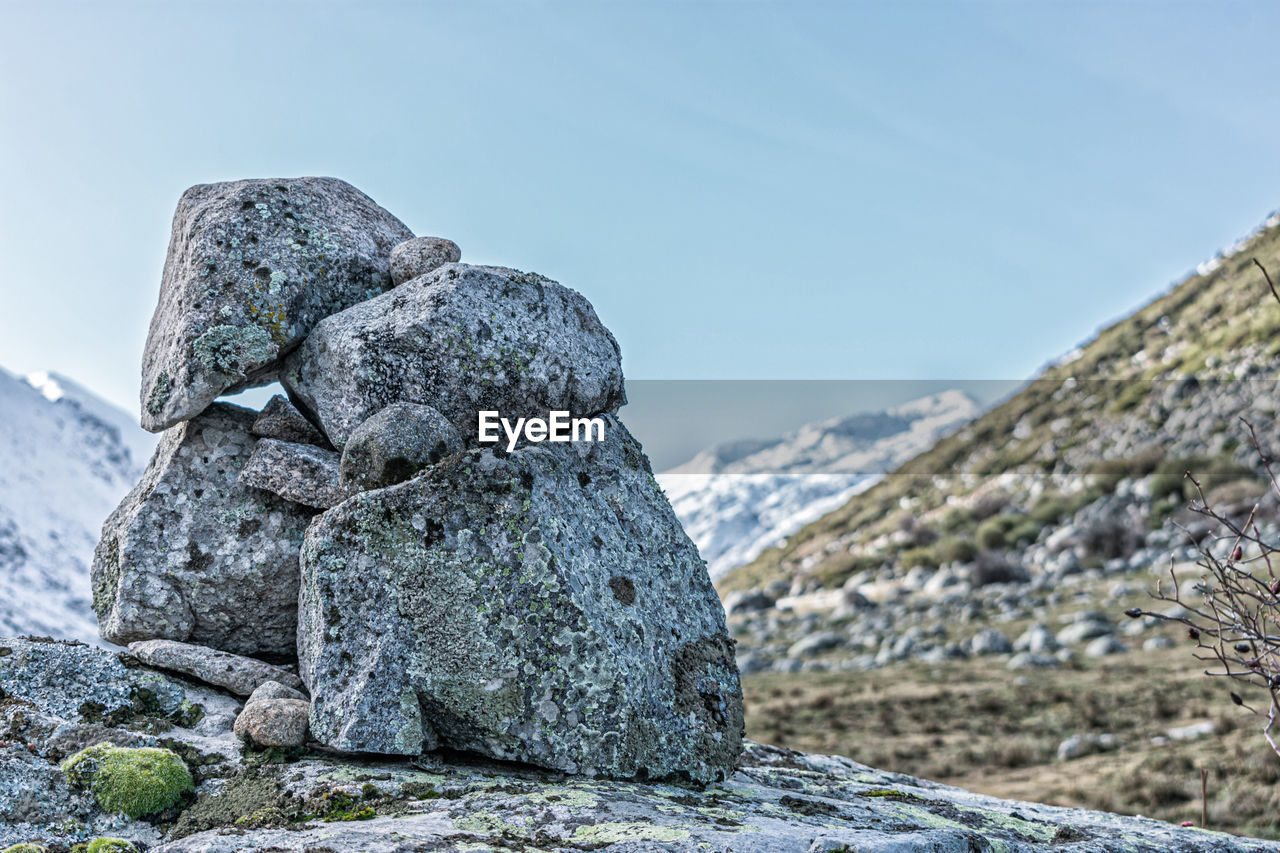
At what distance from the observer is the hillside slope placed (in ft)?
148

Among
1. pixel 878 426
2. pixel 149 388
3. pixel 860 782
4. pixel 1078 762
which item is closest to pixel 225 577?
pixel 149 388

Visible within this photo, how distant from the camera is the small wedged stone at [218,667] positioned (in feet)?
24.0

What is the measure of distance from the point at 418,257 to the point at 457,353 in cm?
147

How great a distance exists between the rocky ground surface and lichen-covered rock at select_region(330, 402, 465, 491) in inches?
73.3

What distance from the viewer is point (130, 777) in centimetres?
576

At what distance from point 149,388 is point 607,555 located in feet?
14.0

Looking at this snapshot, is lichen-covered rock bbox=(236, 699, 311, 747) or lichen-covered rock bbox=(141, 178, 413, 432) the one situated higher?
lichen-covered rock bbox=(141, 178, 413, 432)

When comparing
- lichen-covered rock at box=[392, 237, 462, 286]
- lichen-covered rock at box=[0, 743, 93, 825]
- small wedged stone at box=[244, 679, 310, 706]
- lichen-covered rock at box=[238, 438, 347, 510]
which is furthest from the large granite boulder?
lichen-covered rock at box=[392, 237, 462, 286]

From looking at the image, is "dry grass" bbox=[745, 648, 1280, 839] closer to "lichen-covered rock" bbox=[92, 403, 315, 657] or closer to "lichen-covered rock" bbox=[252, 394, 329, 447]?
"lichen-covered rock" bbox=[92, 403, 315, 657]

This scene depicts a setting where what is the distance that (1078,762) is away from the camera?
61.1ft

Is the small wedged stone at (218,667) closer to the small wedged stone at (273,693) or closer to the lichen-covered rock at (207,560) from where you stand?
the small wedged stone at (273,693)

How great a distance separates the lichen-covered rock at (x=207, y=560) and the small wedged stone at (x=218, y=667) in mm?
465

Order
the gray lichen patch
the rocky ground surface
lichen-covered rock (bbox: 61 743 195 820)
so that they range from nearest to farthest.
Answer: the rocky ground surface, lichen-covered rock (bbox: 61 743 195 820), the gray lichen patch

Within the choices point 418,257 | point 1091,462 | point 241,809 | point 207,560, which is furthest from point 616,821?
point 1091,462
